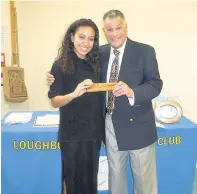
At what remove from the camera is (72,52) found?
5.92 ft

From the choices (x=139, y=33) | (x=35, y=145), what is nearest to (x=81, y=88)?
(x=35, y=145)

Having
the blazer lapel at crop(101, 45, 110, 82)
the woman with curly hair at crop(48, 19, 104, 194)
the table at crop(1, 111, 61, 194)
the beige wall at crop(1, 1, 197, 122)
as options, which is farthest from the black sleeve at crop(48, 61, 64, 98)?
the beige wall at crop(1, 1, 197, 122)

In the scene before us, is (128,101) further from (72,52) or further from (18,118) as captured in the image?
(18,118)

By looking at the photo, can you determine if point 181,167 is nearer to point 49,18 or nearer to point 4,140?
point 4,140

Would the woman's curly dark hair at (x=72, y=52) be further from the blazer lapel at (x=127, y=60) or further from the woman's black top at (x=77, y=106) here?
the blazer lapel at (x=127, y=60)

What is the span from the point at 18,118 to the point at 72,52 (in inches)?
46.0

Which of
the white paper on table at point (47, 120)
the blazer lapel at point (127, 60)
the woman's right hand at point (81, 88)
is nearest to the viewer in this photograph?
the woman's right hand at point (81, 88)

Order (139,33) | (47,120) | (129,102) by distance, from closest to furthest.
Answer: (129,102) < (47,120) < (139,33)

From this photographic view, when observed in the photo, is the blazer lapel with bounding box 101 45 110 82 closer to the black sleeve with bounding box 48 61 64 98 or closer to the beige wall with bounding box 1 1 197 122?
the black sleeve with bounding box 48 61 64 98

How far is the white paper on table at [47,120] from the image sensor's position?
2.49 meters

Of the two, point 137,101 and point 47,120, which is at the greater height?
point 137,101

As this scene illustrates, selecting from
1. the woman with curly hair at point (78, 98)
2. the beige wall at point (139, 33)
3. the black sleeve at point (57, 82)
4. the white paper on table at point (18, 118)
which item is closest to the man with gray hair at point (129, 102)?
the woman with curly hair at point (78, 98)

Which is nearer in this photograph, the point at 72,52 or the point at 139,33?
the point at 72,52

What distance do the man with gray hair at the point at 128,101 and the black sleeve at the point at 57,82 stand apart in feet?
0.13
